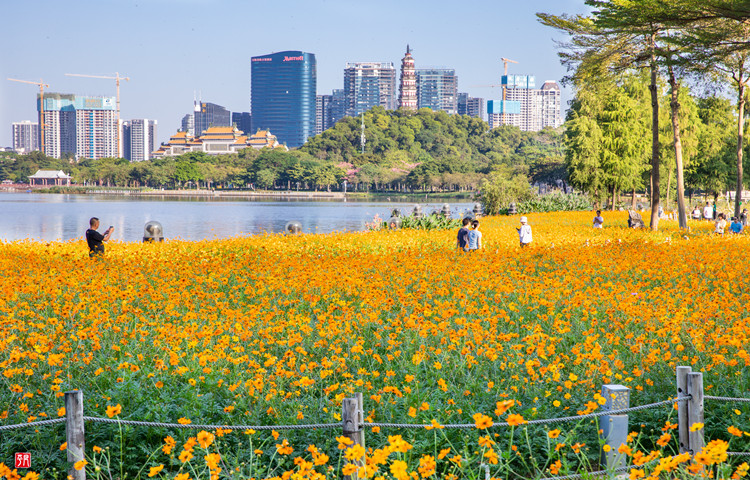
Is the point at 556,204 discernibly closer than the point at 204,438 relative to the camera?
No

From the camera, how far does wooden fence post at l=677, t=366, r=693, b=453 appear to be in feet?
12.0

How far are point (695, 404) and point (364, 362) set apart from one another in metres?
2.58

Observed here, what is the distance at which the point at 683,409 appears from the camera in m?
3.68

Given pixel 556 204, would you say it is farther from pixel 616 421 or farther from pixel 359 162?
pixel 359 162

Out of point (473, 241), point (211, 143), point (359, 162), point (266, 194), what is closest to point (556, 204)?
point (473, 241)

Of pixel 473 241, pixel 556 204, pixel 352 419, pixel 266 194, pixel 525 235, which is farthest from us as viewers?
pixel 266 194

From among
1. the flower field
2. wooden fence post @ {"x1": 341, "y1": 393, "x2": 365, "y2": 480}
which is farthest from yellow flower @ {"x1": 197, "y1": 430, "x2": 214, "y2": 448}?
wooden fence post @ {"x1": 341, "y1": 393, "x2": 365, "y2": 480}

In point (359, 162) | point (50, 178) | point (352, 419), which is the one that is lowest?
point (352, 419)

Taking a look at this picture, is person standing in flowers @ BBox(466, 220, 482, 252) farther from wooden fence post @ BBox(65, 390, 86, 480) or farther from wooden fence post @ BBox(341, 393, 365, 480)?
wooden fence post @ BBox(65, 390, 86, 480)

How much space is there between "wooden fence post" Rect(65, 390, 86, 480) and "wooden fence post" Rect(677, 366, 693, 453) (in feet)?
10.6

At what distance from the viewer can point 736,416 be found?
427 cm

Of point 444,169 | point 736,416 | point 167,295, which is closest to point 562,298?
point 736,416

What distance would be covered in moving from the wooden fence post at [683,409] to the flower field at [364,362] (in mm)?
207

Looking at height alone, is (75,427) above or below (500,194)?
below
